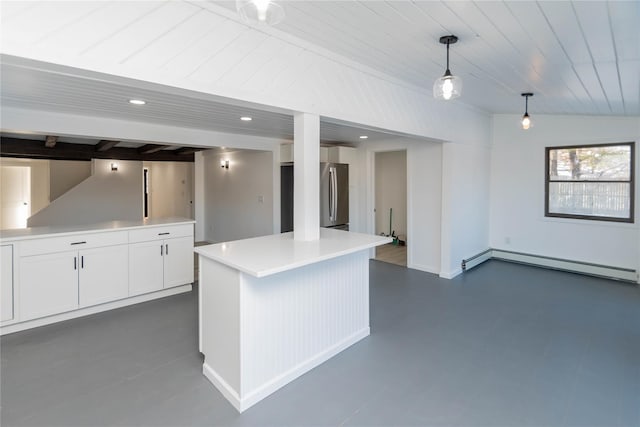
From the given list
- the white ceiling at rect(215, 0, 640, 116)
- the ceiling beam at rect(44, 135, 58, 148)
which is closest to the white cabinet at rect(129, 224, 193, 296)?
the white ceiling at rect(215, 0, 640, 116)

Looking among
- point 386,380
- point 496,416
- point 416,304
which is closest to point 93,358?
point 386,380

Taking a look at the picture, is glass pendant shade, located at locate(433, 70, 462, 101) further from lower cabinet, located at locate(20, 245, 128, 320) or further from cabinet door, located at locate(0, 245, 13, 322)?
cabinet door, located at locate(0, 245, 13, 322)

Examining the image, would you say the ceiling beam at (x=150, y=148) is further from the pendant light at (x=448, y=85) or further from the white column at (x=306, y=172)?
the pendant light at (x=448, y=85)

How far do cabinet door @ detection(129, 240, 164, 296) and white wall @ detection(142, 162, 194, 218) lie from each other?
17.7ft

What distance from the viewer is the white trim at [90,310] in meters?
3.16

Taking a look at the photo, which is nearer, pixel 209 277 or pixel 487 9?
pixel 487 9

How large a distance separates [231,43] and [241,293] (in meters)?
1.67

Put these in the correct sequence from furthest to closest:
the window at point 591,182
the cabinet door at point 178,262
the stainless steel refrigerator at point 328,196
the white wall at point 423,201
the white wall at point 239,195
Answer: the white wall at point 239,195 → the stainless steel refrigerator at point 328,196 → the white wall at point 423,201 → the window at point 591,182 → the cabinet door at point 178,262

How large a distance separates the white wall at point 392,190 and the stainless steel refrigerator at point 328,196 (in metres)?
1.94

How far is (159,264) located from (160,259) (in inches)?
2.5

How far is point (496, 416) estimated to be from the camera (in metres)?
2.05

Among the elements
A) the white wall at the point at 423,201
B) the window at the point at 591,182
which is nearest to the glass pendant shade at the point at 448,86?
the white wall at the point at 423,201

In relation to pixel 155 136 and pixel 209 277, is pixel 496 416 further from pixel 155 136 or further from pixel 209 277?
pixel 155 136

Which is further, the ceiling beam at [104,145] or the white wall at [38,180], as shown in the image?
the white wall at [38,180]
